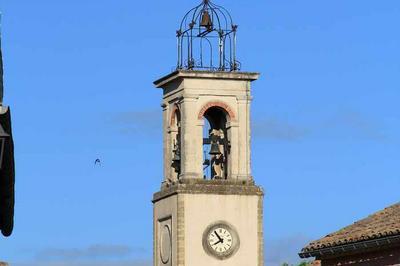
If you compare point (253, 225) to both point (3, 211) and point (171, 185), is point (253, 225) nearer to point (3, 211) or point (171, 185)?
point (171, 185)

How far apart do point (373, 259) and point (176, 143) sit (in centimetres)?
2499

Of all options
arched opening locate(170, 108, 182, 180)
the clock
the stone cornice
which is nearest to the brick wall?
the clock

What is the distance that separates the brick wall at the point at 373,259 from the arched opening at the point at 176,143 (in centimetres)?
2201

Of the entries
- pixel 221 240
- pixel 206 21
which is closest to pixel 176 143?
pixel 221 240

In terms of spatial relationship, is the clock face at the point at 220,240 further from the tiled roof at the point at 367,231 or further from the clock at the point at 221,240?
the tiled roof at the point at 367,231

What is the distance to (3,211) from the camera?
2303 cm

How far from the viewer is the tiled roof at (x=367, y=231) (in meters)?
46.2

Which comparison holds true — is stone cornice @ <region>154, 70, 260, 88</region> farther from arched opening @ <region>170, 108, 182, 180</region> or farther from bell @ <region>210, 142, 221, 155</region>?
bell @ <region>210, 142, 221, 155</region>

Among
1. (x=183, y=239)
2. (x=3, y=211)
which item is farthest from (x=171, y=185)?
(x=3, y=211)

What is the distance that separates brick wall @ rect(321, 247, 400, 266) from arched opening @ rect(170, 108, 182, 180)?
72.2 feet

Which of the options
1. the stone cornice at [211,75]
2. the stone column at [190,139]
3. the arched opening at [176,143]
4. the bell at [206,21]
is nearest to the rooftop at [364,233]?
the stone column at [190,139]

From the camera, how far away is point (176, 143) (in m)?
71.4

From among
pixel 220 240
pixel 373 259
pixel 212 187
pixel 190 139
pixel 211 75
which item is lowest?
pixel 373 259

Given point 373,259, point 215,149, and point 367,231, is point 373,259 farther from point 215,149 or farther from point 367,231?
point 215,149
